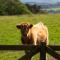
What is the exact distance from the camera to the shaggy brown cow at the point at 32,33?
1247cm

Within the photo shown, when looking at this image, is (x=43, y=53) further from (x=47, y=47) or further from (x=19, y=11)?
(x=19, y=11)

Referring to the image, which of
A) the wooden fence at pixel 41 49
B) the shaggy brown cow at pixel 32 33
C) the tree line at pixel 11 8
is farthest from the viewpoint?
the tree line at pixel 11 8

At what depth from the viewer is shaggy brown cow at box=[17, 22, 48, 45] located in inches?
491

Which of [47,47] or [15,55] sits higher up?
[47,47]

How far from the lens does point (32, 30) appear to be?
43.5 ft

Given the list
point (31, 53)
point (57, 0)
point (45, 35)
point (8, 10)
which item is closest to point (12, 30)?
point (45, 35)

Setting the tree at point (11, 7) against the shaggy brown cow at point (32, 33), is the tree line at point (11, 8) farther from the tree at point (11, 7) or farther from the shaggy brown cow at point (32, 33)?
the shaggy brown cow at point (32, 33)

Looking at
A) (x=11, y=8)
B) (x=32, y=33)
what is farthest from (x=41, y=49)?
(x=11, y=8)

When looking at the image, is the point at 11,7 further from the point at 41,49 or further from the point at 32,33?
the point at 41,49

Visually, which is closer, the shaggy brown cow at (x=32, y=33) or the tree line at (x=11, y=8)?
the shaggy brown cow at (x=32, y=33)

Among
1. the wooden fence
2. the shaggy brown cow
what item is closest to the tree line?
the shaggy brown cow

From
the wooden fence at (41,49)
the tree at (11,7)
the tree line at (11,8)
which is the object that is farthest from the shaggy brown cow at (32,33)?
the tree at (11,7)

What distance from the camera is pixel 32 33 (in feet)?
42.7

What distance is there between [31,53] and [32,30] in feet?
13.4
